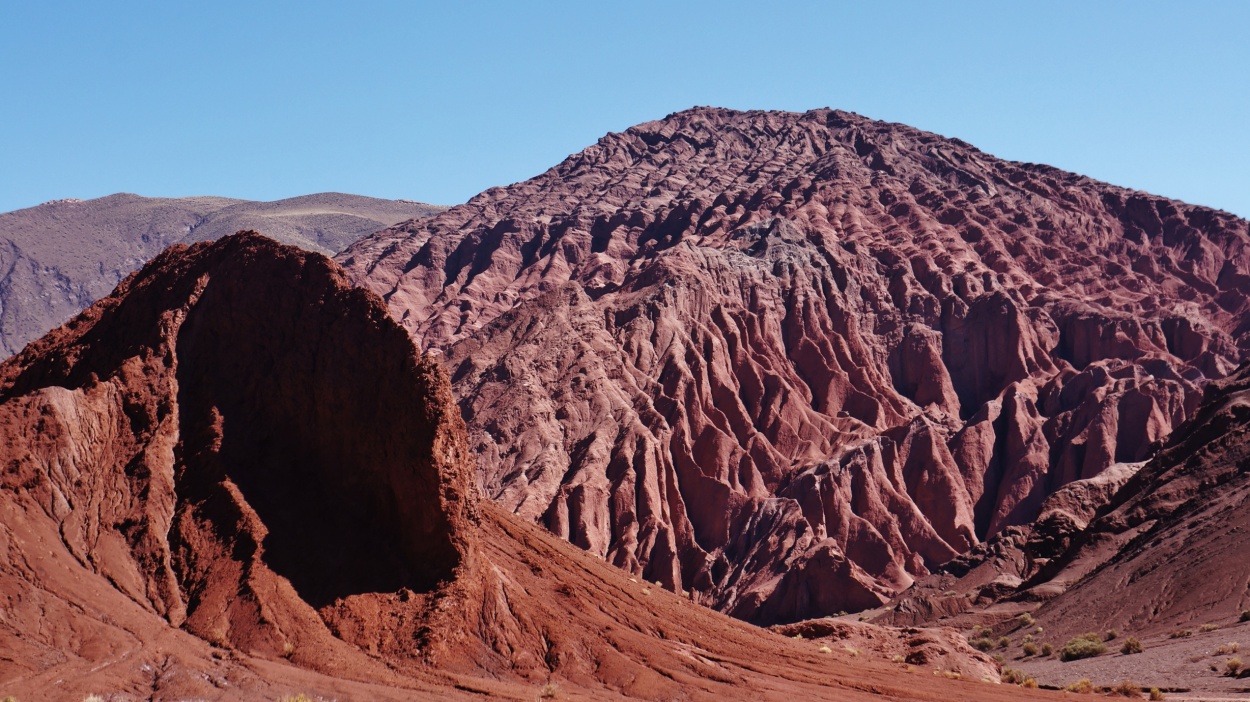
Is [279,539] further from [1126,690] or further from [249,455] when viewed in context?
[1126,690]

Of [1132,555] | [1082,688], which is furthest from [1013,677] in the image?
[1132,555]

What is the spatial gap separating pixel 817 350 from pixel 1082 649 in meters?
61.5

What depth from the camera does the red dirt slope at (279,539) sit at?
79.4 ft

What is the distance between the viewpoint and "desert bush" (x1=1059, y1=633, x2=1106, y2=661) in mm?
47219

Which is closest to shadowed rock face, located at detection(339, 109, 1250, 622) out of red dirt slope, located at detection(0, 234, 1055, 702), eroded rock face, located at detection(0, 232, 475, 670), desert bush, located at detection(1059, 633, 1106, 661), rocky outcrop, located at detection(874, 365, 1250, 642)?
rocky outcrop, located at detection(874, 365, 1250, 642)

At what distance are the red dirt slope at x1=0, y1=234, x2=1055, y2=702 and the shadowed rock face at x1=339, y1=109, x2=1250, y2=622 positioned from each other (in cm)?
4558

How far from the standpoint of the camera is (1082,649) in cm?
4747

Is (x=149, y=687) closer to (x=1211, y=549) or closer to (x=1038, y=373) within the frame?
(x=1211, y=549)

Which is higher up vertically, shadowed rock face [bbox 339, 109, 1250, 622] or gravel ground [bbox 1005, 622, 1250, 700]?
shadowed rock face [bbox 339, 109, 1250, 622]

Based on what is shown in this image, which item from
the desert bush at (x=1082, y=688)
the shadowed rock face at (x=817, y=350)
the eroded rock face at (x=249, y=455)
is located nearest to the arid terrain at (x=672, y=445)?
the eroded rock face at (x=249, y=455)

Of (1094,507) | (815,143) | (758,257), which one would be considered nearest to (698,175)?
(815,143)

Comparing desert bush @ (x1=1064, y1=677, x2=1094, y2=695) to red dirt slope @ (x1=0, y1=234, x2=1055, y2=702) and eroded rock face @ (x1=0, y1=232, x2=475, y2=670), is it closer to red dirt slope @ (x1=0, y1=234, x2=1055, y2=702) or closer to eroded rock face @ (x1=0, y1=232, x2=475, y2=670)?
red dirt slope @ (x1=0, y1=234, x2=1055, y2=702)

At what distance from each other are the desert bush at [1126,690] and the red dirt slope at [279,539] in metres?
3.57

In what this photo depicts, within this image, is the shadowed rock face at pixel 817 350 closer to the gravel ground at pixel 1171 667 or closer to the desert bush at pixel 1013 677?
the gravel ground at pixel 1171 667
